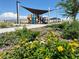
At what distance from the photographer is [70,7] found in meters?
22.7

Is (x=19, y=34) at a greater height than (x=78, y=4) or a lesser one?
lesser

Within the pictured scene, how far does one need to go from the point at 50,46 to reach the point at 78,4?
1577 centimetres

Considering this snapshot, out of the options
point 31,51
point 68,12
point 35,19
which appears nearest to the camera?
point 31,51

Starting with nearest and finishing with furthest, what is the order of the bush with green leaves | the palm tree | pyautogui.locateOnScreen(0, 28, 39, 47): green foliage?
1. the bush with green leaves
2. pyautogui.locateOnScreen(0, 28, 39, 47): green foliage
3. the palm tree

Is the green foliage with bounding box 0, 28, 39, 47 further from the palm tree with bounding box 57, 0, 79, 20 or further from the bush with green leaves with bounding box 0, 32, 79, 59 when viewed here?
the palm tree with bounding box 57, 0, 79, 20

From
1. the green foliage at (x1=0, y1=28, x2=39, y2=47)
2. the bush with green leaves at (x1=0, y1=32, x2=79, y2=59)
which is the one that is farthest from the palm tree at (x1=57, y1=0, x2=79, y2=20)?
the bush with green leaves at (x1=0, y1=32, x2=79, y2=59)

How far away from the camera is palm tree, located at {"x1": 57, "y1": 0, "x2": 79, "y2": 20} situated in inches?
869

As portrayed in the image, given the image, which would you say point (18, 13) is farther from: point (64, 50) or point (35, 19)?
point (64, 50)

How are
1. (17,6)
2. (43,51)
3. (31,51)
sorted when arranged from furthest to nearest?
(17,6)
(31,51)
(43,51)

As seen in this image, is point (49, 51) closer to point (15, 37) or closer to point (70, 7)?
point (15, 37)

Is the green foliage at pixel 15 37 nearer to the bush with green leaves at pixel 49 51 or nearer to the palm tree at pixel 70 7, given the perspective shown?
the bush with green leaves at pixel 49 51

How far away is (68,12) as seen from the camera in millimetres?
23500

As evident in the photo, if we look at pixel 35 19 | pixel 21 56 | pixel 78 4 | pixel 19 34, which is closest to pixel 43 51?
pixel 21 56

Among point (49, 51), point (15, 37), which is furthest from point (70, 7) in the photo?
point (49, 51)
